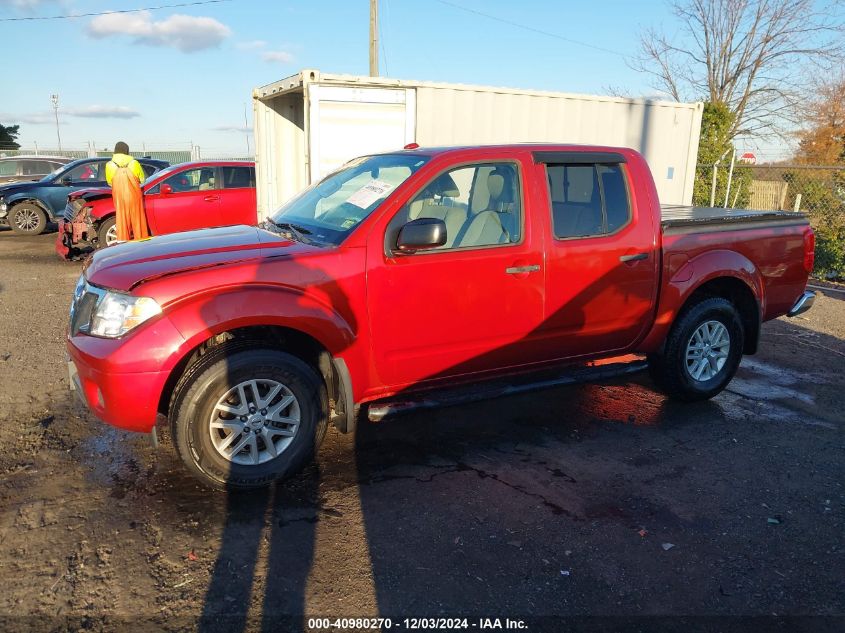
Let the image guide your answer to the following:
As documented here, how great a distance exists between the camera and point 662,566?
3.09 metres

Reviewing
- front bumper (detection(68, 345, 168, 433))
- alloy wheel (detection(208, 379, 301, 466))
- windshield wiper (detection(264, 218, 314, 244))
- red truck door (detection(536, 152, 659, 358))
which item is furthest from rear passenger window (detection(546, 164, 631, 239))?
front bumper (detection(68, 345, 168, 433))

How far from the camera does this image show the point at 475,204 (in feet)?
14.1

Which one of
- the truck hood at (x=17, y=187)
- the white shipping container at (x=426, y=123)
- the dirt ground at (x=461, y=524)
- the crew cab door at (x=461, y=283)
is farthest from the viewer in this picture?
the truck hood at (x=17, y=187)

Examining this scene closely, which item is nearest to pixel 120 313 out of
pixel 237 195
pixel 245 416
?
pixel 245 416

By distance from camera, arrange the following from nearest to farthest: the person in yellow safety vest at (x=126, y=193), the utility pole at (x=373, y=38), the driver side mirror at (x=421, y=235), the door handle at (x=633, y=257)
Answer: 1. the driver side mirror at (x=421, y=235)
2. the door handle at (x=633, y=257)
3. the person in yellow safety vest at (x=126, y=193)
4. the utility pole at (x=373, y=38)

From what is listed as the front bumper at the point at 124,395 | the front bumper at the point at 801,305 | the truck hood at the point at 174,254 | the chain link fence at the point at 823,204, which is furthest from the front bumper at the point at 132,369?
the chain link fence at the point at 823,204

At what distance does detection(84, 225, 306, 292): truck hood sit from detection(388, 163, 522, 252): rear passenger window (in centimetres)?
84

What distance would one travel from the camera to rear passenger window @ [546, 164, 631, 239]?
Answer: 4398mm

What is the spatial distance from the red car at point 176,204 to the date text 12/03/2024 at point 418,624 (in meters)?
9.83

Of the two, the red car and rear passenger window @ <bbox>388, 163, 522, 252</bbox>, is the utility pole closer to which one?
the red car

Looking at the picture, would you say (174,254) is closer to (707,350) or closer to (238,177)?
(707,350)

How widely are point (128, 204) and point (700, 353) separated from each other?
28.1ft

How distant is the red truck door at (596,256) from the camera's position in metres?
4.36

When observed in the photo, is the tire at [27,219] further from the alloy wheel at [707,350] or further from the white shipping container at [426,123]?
the alloy wheel at [707,350]
